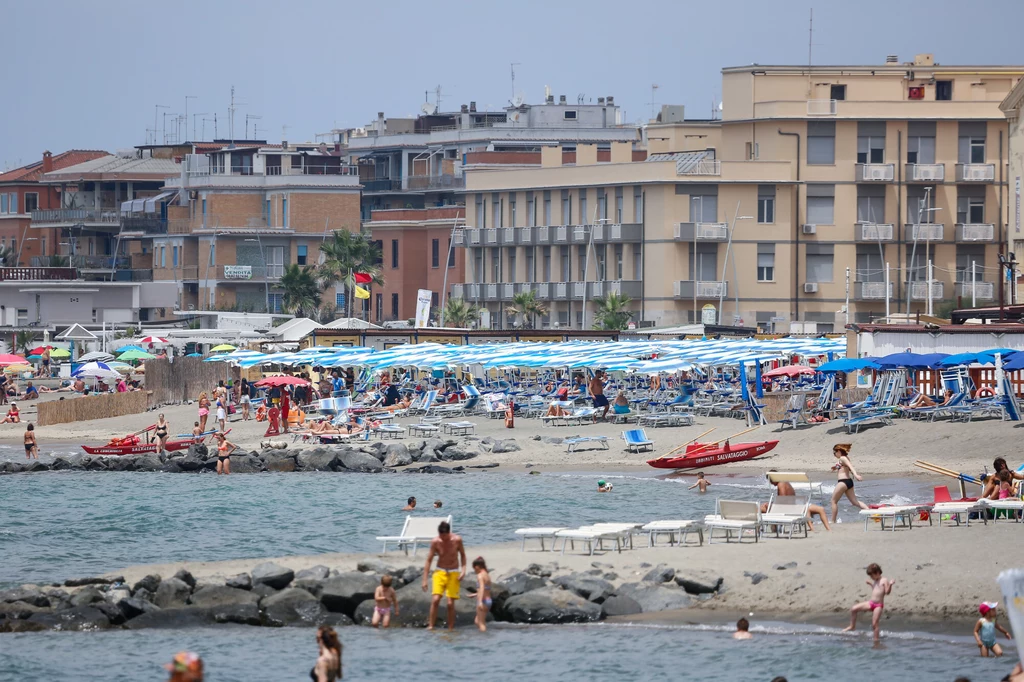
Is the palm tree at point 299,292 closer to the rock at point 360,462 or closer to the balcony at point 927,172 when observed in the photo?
the balcony at point 927,172

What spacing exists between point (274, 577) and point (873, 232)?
54.5 metres

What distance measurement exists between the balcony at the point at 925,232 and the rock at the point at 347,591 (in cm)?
5506

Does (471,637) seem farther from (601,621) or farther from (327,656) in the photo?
(327,656)

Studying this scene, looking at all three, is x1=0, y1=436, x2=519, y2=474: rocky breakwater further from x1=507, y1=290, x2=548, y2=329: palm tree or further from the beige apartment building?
x1=507, y1=290, x2=548, y2=329: palm tree

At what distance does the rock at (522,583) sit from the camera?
22078 mm

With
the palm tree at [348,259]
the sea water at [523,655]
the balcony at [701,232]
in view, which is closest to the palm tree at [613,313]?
the balcony at [701,232]

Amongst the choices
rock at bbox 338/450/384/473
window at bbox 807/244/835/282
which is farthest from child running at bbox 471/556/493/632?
window at bbox 807/244/835/282

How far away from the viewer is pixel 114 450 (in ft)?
145

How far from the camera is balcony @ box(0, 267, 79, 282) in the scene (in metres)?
95.8

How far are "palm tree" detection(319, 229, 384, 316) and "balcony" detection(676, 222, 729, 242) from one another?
63.5 ft

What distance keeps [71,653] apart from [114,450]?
2372cm

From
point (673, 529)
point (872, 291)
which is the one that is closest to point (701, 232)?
point (872, 291)

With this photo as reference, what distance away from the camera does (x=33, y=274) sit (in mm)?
96000

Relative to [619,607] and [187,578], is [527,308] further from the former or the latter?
[619,607]
